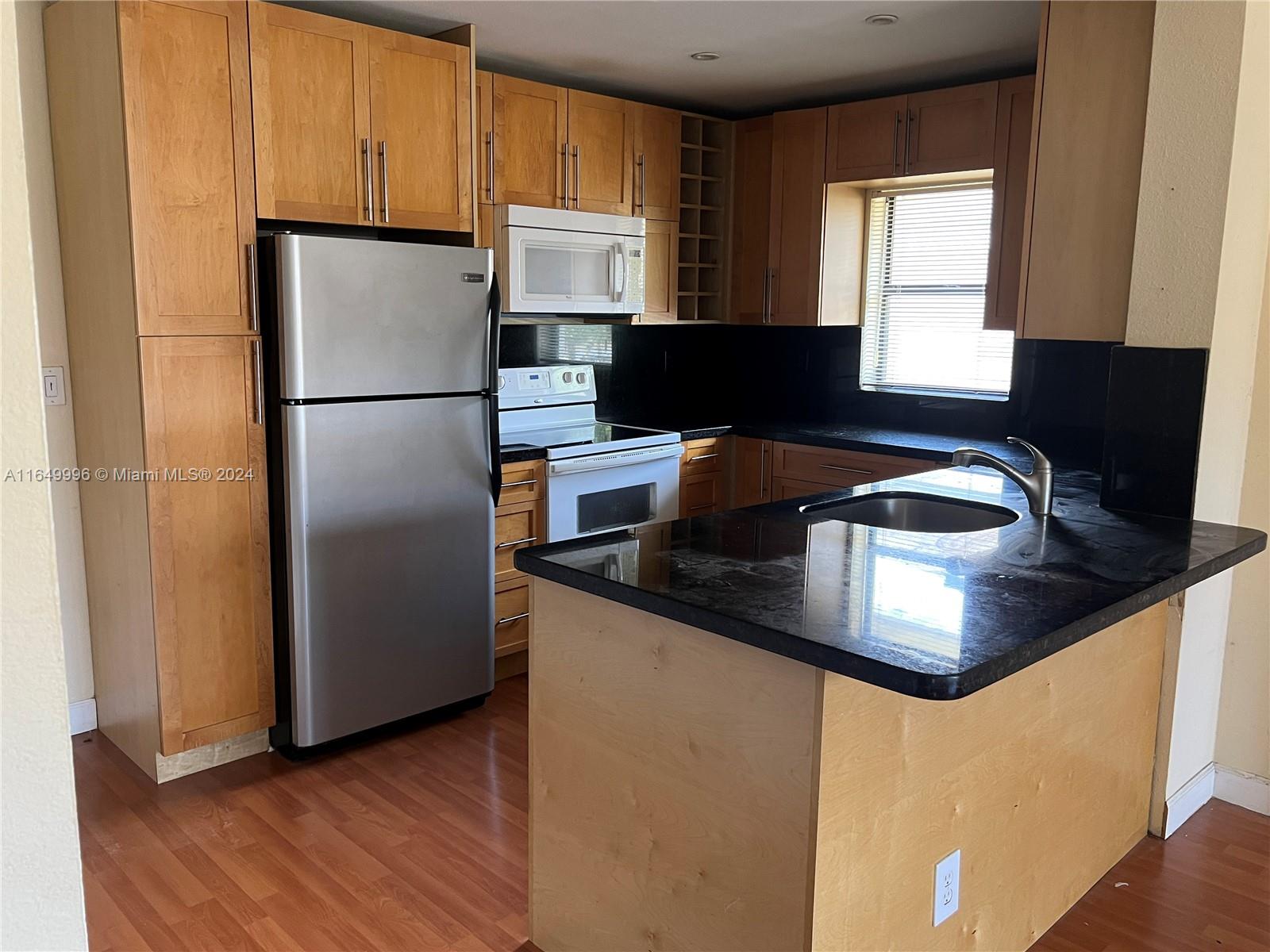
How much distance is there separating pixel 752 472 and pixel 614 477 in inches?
29.3

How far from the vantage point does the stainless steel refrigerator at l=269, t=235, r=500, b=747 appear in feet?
9.59

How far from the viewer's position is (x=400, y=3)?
10.3 feet

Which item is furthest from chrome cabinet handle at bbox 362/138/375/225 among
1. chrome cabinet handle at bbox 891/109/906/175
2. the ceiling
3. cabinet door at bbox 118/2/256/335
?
chrome cabinet handle at bbox 891/109/906/175

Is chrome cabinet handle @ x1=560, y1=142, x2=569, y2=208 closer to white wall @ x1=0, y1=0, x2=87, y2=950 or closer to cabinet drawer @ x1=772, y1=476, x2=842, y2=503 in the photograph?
cabinet drawer @ x1=772, y1=476, x2=842, y2=503

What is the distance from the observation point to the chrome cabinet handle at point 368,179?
312 centimetres

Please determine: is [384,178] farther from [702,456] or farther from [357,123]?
[702,456]

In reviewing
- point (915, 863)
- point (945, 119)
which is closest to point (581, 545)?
point (915, 863)

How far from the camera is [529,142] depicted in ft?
12.3

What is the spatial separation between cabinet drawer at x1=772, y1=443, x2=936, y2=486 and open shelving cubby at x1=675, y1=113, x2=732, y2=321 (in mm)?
892

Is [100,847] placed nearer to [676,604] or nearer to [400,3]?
[676,604]

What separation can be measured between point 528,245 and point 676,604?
2.41 m

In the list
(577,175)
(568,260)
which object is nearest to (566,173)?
(577,175)

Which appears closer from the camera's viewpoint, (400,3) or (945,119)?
(400,3)

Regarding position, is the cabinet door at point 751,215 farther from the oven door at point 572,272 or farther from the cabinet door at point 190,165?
the cabinet door at point 190,165
